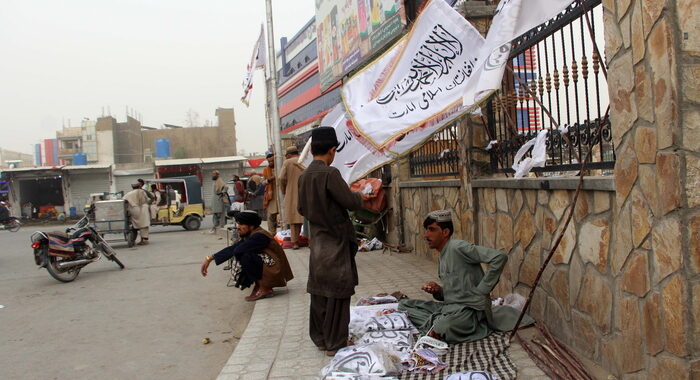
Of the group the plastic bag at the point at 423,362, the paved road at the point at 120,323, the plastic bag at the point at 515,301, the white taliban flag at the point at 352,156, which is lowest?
the paved road at the point at 120,323

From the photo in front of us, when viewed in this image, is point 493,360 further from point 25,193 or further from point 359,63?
point 25,193

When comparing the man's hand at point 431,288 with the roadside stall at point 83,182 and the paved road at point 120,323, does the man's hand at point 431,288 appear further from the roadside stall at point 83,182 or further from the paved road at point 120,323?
the roadside stall at point 83,182

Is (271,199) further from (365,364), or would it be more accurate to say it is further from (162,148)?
(162,148)

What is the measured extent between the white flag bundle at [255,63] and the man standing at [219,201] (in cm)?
290

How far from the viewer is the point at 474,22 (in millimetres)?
5535

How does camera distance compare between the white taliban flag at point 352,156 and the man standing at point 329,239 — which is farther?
the white taliban flag at point 352,156

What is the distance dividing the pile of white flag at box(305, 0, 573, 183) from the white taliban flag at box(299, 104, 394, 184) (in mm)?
186

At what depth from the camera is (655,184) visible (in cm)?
259

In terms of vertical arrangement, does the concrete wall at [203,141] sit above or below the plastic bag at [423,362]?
above

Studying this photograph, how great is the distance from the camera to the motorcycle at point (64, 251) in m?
8.62

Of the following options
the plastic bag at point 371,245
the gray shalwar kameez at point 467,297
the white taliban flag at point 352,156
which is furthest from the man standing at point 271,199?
the gray shalwar kameez at point 467,297

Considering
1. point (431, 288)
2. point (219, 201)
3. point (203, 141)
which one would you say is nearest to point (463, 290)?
point (431, 288)

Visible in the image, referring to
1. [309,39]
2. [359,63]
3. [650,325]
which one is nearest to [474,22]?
[650,325]

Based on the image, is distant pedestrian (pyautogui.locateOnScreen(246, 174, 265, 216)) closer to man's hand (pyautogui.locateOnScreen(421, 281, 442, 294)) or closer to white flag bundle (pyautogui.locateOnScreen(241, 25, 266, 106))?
white flag bundle (pyautogui.locateOnScreen(241, 25, 266, 106))
